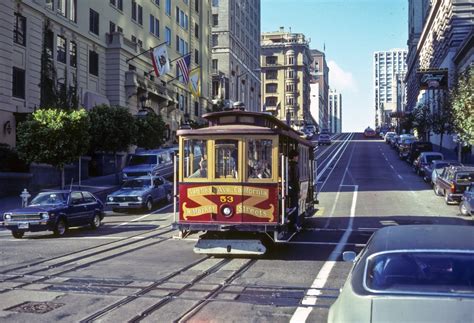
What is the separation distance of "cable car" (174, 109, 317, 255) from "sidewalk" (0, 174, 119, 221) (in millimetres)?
12550

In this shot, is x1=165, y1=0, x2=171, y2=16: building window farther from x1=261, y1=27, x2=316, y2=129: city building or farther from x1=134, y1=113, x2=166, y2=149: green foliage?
x1=261, y1=27, x2=316, y2=129: city building

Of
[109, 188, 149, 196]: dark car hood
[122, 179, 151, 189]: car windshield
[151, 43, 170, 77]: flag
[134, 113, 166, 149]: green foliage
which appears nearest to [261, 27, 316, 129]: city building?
[151, 43, 170, 77]: flag

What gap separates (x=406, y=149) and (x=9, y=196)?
3477 centimetres

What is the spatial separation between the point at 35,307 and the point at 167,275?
2.95 m

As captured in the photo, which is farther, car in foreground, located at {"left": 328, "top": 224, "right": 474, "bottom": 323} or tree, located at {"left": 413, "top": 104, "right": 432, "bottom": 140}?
tree, located at {"left": 413, "top": 104, "right": 432, "bottom": 140}

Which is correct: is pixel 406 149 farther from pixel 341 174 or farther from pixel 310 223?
pixel 310 223

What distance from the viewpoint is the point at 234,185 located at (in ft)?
41.7

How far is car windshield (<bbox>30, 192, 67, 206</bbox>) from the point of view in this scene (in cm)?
1889

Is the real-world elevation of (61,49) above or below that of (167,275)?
above

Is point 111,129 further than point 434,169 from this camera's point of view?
Yes

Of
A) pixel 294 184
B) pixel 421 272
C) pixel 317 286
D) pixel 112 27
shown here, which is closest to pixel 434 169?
pixel 294 184

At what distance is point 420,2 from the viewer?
134 meters

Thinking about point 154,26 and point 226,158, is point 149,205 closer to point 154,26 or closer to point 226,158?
point 226,158

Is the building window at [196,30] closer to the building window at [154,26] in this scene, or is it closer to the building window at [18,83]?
the building window at [154,26]
